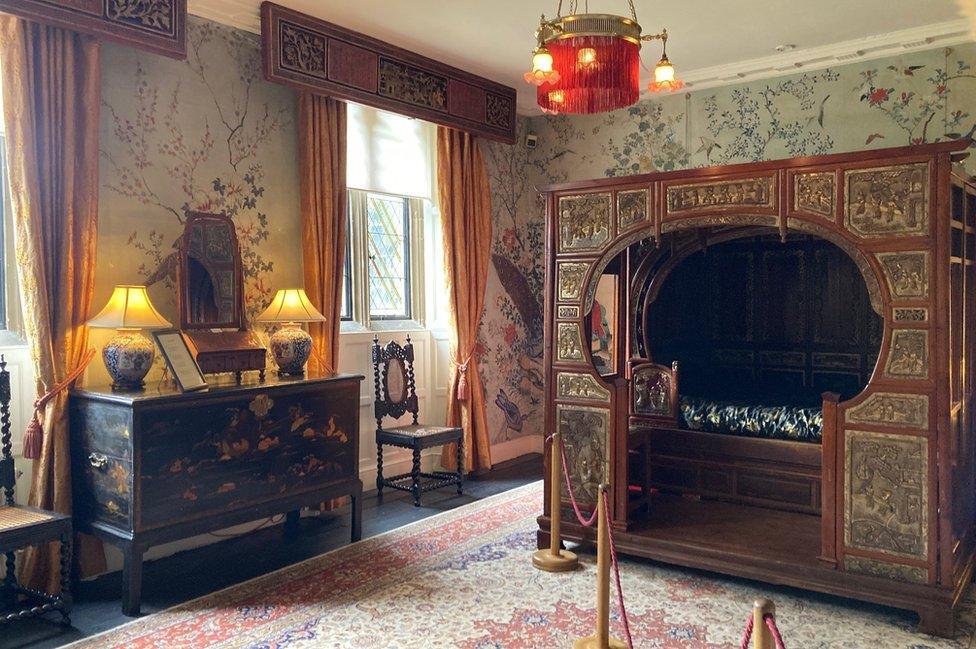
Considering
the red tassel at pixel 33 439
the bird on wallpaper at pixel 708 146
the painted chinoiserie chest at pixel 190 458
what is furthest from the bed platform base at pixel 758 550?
the bird on wallpaper at pixel 708 146

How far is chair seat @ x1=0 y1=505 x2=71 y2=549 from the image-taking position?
3434mm

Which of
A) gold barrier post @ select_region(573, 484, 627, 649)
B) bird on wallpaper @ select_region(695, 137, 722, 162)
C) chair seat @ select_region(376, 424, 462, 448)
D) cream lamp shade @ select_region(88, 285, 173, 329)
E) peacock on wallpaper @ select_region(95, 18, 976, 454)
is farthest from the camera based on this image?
bird on wallpaper @ select_region(695, 137, 722, 162)

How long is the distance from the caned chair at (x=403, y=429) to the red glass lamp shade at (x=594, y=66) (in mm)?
3240

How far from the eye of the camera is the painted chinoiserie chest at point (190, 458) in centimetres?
387

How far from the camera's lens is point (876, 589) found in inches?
147

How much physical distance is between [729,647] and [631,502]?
1.41 metres

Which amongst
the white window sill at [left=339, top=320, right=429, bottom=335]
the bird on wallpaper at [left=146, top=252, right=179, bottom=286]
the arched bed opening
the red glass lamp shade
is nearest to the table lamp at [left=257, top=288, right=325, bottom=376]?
the bird on wallpaper at [left=146, top=252, right=179, bottom=286]

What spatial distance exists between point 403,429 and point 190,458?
220cm

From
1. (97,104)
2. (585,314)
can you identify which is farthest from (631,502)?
(97,104)

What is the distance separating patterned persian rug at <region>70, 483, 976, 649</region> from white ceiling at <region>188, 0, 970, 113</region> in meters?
3.45

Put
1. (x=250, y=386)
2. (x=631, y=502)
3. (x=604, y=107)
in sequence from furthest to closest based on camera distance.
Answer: (x=631, y=502) < (x=250, y=386) < (x=604, y=107)

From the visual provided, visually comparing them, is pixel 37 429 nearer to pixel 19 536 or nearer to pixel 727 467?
pixel 19 536

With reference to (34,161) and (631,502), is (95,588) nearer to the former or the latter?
(34,161)

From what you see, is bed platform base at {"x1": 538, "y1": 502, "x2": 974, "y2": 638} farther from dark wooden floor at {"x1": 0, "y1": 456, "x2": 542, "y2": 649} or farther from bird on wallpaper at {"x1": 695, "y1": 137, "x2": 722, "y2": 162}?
bird on wallpaper at {"x1": 695, "y1": 137, "x2": 722, "y2": 162}
